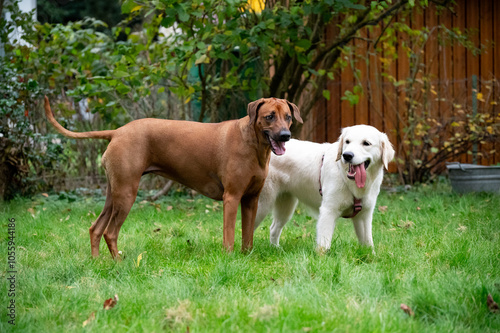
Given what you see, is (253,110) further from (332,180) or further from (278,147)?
(332,180)

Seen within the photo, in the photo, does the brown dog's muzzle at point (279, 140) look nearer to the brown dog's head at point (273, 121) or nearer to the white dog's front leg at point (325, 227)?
the brown dog's head at point (273, 121)

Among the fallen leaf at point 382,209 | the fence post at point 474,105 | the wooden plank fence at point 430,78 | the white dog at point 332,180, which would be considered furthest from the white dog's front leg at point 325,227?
the fence post at point 474,105

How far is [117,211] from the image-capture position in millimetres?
4293

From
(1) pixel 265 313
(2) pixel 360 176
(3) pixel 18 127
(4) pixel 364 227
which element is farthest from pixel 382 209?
(3) pixel 18 127

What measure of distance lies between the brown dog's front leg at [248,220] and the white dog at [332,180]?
0.52 m

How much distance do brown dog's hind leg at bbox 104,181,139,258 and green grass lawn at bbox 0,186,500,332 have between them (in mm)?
145

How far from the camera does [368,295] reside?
306cm

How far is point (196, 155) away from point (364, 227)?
1.54m

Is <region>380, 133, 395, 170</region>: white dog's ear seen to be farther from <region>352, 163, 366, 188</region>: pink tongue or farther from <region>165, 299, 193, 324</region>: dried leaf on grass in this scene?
<region>165, 299, 193, 324</region>: dried leaf on grass

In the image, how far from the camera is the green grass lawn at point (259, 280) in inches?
107

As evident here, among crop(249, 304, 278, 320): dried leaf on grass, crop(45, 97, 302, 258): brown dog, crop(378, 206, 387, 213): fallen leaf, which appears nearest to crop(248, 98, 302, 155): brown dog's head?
crop(45, 97, 302, 258): brown dog


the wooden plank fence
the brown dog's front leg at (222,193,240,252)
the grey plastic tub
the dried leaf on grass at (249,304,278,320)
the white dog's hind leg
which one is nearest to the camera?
the dried leaf on grass at (249,304,278,320)

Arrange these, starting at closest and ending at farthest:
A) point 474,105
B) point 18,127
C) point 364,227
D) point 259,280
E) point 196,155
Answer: point 259,280, point 196,155, point 364,227, point 18,127, point 474,105

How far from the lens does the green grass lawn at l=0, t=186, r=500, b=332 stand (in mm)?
2715
